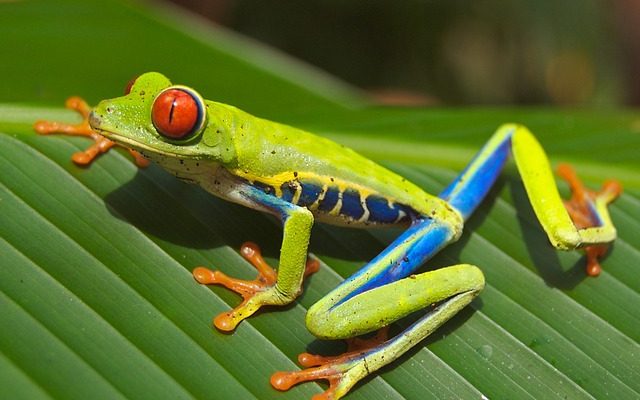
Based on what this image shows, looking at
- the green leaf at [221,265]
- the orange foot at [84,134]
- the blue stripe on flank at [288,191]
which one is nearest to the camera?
the green leaf at [221,265]

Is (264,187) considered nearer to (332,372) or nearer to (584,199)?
(332,372)

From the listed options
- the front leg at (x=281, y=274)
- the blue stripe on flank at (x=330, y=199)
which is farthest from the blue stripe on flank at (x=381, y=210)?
the front leg at (x=281, y=274)

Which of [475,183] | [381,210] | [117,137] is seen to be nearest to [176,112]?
[117,137]

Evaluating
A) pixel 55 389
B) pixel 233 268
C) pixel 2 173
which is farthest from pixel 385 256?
pixel 2 173

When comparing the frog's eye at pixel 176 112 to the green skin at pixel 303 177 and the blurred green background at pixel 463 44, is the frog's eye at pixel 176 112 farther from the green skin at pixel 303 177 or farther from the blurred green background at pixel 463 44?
the blurred green background at pixel 463 44

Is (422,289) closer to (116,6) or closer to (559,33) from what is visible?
(116,6)

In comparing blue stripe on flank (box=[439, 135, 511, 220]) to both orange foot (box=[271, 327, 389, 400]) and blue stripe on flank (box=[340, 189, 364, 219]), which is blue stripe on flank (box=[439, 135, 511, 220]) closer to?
blue stripe on flank (box=[340, 189, 364, 219])
